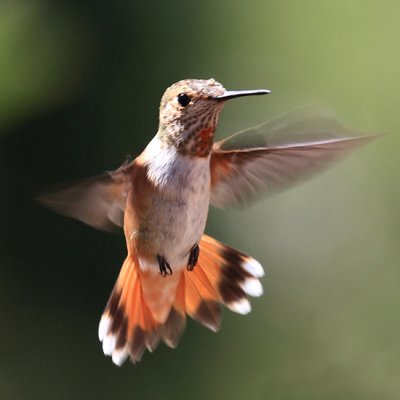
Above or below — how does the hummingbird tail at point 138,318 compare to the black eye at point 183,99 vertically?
below

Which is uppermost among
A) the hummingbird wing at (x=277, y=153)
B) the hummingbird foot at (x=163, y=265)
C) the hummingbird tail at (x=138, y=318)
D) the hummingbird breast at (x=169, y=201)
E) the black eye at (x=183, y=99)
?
the black eye at (x=183, y=99)

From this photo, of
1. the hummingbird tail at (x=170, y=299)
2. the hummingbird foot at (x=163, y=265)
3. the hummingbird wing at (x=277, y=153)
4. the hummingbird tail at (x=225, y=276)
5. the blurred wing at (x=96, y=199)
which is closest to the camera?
the blurred wing at (x=96, y=199)

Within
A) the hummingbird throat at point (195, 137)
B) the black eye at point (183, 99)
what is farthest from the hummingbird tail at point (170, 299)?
the black eye at point (183, 99)

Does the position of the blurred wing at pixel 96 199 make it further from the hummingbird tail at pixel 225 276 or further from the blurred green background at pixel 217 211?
the blurred green background at pixel 217 211

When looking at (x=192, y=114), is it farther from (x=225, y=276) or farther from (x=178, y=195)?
(x=225, y=276)

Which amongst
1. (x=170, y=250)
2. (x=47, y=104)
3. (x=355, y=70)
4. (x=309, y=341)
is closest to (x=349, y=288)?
(x=309, y=341)

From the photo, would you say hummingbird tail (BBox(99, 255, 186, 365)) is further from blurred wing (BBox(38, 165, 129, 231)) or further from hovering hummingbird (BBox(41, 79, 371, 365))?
blurred wing (BBox(38, 165, 129, 231))

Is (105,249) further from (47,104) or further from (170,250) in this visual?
(170,250)
